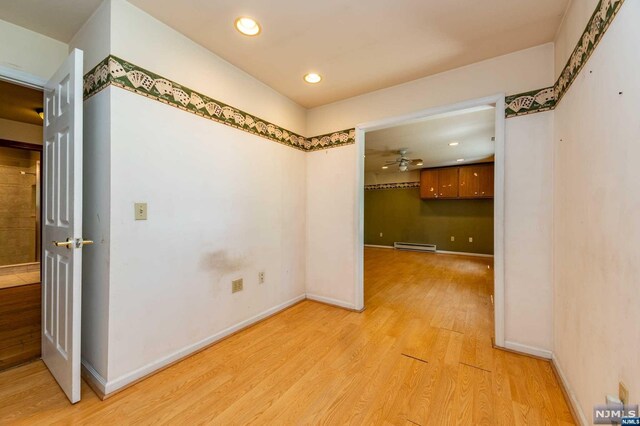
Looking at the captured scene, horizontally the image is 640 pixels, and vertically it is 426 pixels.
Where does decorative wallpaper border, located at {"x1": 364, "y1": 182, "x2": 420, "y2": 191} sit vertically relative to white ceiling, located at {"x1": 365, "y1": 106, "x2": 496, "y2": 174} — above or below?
below

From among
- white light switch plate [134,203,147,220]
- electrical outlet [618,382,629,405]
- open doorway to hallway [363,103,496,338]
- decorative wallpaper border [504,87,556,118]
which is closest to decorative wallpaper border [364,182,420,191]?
open doorway to hallway [363,103,496,338]

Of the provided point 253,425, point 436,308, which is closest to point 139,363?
point 253,425

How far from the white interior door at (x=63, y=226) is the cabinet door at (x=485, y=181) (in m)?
7.29

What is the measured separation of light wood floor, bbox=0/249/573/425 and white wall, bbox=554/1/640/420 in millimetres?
396

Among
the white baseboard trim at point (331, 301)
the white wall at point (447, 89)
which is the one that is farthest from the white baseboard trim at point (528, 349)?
the white wall at point (447, 89)

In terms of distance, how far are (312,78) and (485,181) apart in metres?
5.68

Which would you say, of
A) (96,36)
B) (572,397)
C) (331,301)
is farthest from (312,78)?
(572,397)

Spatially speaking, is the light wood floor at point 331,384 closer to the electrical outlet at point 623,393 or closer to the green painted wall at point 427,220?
the electrical outlet at point 623,393

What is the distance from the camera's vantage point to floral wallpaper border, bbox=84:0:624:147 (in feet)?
4.00

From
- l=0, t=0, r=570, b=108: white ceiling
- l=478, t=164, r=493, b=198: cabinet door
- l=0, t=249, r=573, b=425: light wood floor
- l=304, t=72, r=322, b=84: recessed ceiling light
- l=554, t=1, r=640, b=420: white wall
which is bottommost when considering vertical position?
l=0, t=249, r=573, b=425: light wood floor

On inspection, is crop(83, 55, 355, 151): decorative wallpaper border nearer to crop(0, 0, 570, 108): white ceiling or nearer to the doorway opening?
crop(0, 0, 570, 108): white ceiling

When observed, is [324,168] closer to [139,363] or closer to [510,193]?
[510,193]

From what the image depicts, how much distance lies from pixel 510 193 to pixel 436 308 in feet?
5.32

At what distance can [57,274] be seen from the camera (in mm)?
1618
